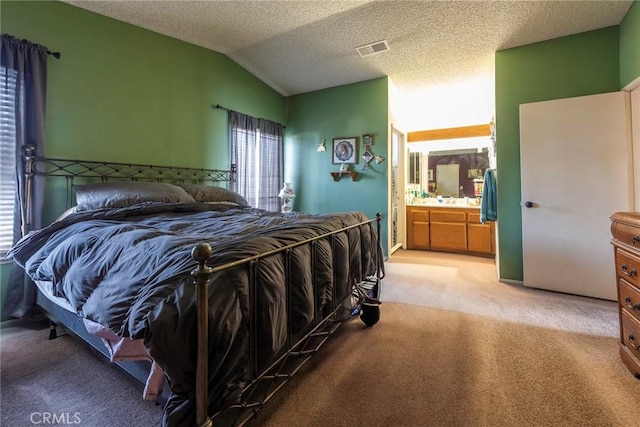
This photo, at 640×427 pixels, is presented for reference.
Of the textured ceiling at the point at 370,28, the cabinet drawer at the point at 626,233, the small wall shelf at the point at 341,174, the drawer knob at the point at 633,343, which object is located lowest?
the drawer knob at the point at 633,343

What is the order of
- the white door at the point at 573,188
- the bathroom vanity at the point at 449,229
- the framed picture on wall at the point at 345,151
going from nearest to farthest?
the white door at the point at 573,188 < the framed picture on wall at the point at 345,151 < the bathroom vanity at the point at 449,229

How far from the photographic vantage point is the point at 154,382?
1.09m

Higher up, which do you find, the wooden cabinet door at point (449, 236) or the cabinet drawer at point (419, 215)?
the cabinet drawer at point (419, 215)

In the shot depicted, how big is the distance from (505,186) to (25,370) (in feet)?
14.2

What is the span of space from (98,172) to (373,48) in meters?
3.21

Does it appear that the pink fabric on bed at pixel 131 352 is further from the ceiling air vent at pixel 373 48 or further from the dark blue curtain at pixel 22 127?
the ceiling air vent at pixel 373 48

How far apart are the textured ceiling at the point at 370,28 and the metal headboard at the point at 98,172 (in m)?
1.38

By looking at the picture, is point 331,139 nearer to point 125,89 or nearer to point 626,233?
point 125,89

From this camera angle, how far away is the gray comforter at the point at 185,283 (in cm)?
87

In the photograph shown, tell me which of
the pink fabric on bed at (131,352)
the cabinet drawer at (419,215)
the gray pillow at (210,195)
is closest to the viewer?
the pink fabric on bed at (131,352)

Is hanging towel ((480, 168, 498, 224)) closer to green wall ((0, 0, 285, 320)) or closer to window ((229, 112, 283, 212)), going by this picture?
window ((229, 112, 283, 212))

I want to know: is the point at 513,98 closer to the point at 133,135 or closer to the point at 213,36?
the point at 213,36

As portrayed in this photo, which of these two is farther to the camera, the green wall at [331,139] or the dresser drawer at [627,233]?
the green wall at [331,139]

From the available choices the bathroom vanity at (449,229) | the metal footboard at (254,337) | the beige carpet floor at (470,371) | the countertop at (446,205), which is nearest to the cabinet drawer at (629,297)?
the beige carpet floor at (470,371)
